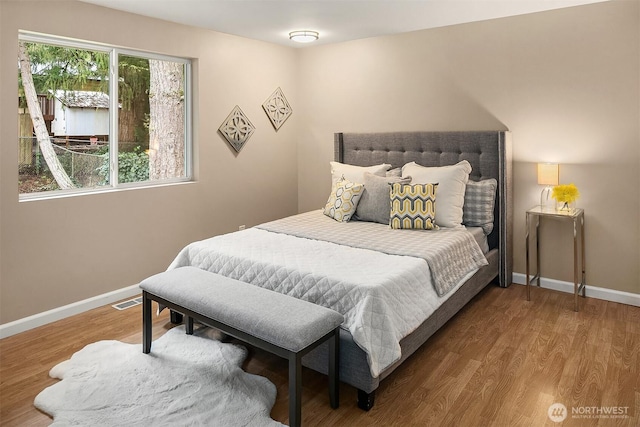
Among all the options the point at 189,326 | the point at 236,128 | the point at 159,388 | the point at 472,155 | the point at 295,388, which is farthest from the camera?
the point at 236,128

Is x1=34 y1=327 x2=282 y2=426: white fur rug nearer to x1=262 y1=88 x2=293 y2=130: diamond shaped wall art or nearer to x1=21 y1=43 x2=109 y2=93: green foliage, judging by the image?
x1=21 y1=43 x2=109 y2=93: green foliage

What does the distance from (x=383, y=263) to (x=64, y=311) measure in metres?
2.41

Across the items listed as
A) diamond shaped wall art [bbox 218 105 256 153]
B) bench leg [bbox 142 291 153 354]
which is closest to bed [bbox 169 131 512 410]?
bench leg [bbox 142 291 153 354]

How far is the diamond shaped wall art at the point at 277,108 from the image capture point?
503 centimetres

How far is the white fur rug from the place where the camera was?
2.17 m

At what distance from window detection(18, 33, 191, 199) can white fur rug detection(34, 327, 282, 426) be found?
4.59ft

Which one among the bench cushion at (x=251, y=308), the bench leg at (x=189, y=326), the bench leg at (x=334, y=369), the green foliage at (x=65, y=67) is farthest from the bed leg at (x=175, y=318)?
the green foliage at (x=65, y=67)

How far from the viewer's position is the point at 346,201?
3996mm

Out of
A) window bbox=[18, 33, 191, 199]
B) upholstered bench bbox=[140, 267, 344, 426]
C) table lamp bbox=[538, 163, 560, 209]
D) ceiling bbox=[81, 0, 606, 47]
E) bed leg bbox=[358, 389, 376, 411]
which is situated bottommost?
bed leg bbox=[358, 389, 376, 411]

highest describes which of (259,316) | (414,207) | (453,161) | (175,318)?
(453,161)

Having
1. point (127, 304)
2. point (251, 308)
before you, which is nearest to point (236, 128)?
point (127, 304)

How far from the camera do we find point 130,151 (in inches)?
154

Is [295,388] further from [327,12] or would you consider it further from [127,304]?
[327,12]

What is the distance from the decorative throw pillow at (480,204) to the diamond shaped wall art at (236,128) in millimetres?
2287
